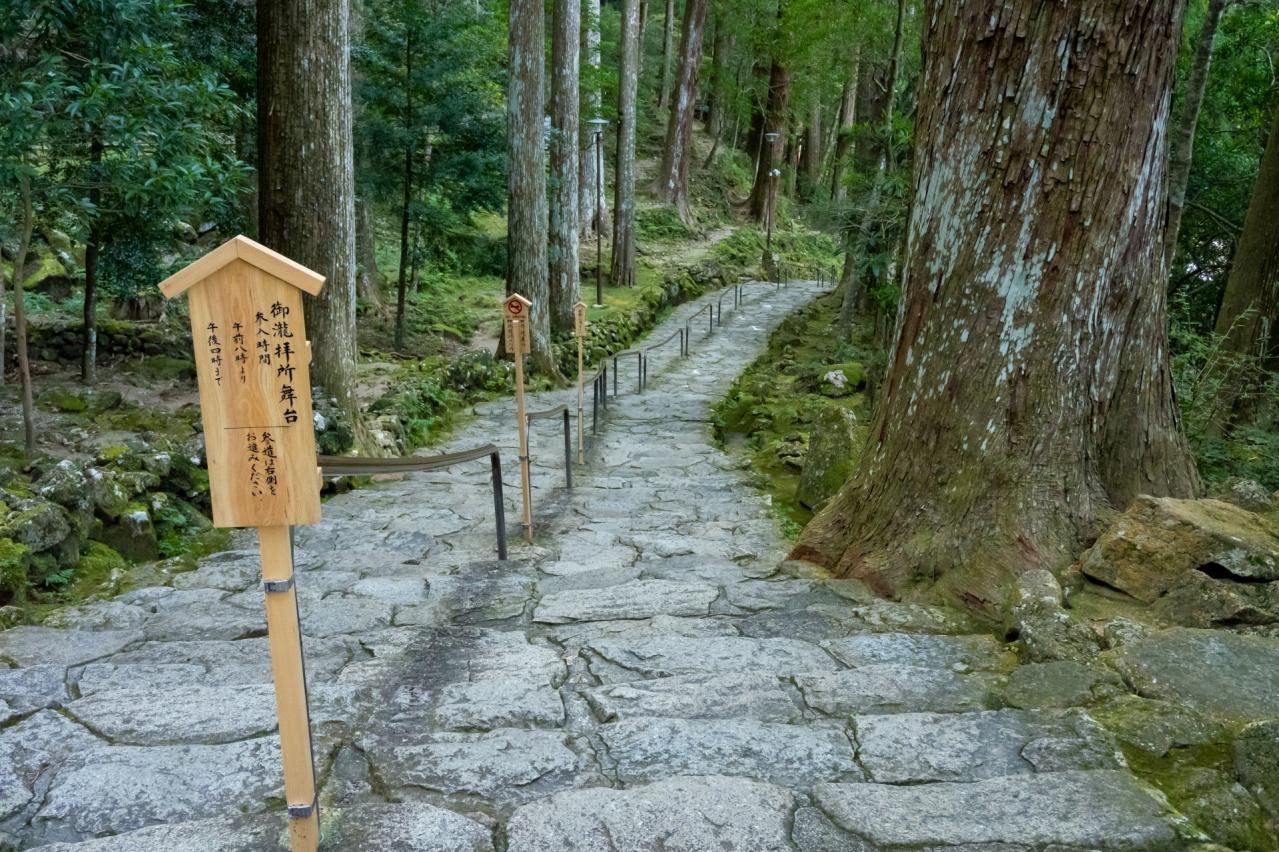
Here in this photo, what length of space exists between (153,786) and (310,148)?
612 cm

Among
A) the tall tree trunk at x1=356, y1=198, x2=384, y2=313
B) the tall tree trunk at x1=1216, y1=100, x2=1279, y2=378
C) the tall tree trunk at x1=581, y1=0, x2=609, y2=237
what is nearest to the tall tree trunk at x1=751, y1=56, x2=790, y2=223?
the tall tree trunk at x1=581, y1=0, x2=609, y2=237

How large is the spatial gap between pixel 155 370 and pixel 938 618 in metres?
8.58

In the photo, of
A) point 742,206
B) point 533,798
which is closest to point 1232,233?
point 533,798

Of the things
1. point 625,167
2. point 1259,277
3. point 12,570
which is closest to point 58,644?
point 12,570

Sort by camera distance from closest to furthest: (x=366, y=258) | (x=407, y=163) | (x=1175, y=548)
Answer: (x=1175, y=548), (x=407, y=163), (x=366, y=258)

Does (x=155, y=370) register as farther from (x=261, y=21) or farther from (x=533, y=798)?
(x=533, y=798)

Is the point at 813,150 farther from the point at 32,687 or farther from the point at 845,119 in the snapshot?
the point at 32,687

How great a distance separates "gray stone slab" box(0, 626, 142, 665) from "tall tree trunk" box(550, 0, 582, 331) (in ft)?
40.8

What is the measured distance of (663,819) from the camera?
2264mm

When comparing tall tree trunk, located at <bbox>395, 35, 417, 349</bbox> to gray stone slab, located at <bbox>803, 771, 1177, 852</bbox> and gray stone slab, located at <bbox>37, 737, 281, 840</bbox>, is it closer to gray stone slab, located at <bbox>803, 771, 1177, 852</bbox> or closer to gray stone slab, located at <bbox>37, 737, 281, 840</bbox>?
gray stone slab, located at <bbox>37, 737, 281, 840</bbox>

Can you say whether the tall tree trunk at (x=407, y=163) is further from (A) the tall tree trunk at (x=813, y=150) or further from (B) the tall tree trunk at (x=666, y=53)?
(A) the tall tree trunk at (x=813, y=150)

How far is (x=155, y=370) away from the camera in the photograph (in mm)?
9523

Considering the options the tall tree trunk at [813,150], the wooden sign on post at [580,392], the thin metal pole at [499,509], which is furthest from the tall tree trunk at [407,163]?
the tall tree trunk at [813,150]

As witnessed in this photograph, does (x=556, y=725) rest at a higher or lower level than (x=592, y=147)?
lower
